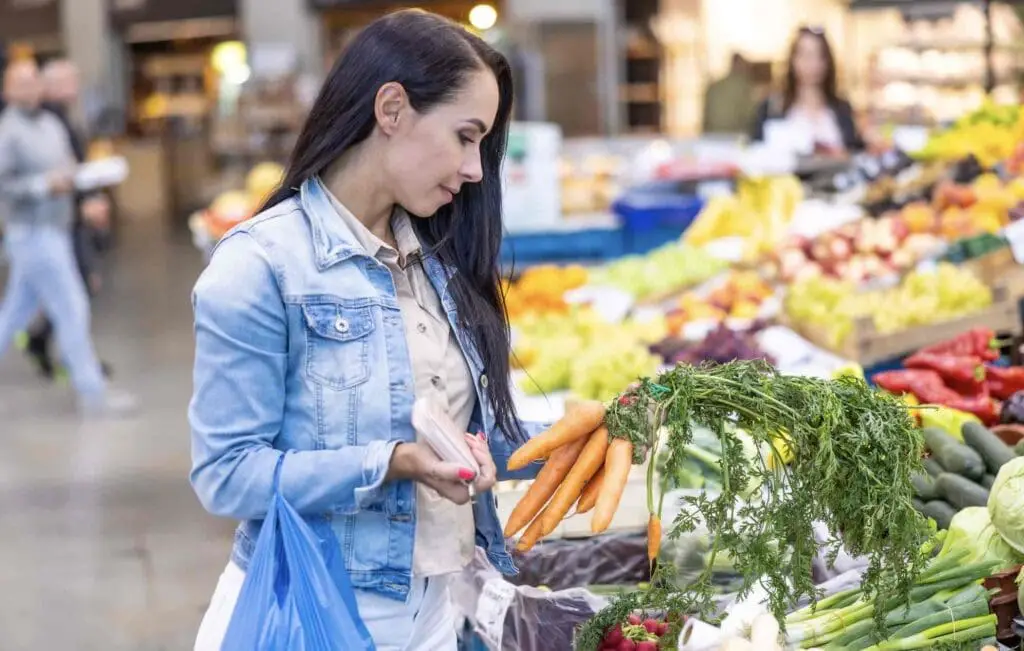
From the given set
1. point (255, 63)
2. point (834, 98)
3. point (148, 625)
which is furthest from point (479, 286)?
point (255, 63)

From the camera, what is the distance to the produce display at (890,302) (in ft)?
18.9

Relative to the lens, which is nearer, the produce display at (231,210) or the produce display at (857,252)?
the produce display at (857,252)

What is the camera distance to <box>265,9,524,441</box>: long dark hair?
2.43 m

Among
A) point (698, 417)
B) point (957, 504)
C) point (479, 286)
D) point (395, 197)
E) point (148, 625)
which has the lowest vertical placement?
point (148, 625)

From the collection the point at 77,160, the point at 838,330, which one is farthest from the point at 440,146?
→ the point at 77,160

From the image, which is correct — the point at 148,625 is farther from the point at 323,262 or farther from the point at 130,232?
the point at 130,232

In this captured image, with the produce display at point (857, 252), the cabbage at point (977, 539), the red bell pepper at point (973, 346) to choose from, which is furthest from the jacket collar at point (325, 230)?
the produce display at point (857, 252)

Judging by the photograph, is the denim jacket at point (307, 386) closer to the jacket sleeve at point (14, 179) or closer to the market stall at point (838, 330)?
the market stall at point (838, 330)

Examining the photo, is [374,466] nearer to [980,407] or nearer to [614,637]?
[614,637]

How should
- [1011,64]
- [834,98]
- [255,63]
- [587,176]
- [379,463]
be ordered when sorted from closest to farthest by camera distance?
1. [379,463]
2. [834,98]
3. [587,176]
4. [1011,64]
5. [255,63]

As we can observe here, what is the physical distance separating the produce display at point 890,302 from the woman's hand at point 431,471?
3615 mm

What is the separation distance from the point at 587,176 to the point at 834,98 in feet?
7.94

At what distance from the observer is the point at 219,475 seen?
7.79 ft

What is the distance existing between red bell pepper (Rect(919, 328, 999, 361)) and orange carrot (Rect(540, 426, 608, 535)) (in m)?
2.59
